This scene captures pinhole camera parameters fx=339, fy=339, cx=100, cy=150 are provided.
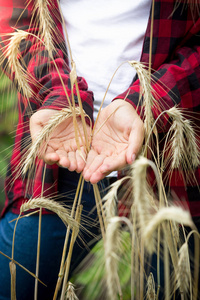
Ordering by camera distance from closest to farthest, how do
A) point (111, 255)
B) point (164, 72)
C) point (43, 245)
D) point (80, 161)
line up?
point (111, 255) < point (80, 161) < point (164, 72) < point (43, 245)

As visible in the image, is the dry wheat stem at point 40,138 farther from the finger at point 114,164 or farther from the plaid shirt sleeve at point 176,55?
the plaid shirt sleeve at point 176,55

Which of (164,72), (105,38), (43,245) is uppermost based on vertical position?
(105,38)

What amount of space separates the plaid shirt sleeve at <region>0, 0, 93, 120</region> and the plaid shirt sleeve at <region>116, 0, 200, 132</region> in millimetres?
163

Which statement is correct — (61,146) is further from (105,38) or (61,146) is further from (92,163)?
(105,38)

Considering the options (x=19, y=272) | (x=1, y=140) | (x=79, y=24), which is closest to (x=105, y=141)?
(x=79, y=24)

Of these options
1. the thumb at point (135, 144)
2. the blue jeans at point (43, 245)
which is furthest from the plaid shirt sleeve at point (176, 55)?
the blue jeans at point (43, 245)

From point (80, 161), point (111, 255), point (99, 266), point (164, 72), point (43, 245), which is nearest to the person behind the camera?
point (111, 255)

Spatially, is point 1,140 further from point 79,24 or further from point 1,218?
point 79,24

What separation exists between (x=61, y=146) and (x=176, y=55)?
0.41 m

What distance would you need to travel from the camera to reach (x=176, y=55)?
2.95 ft

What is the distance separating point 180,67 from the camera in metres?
0.84

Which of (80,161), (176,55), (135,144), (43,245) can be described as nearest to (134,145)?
(135,144)

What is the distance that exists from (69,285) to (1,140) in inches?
48.7

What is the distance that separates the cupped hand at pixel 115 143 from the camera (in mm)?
643
